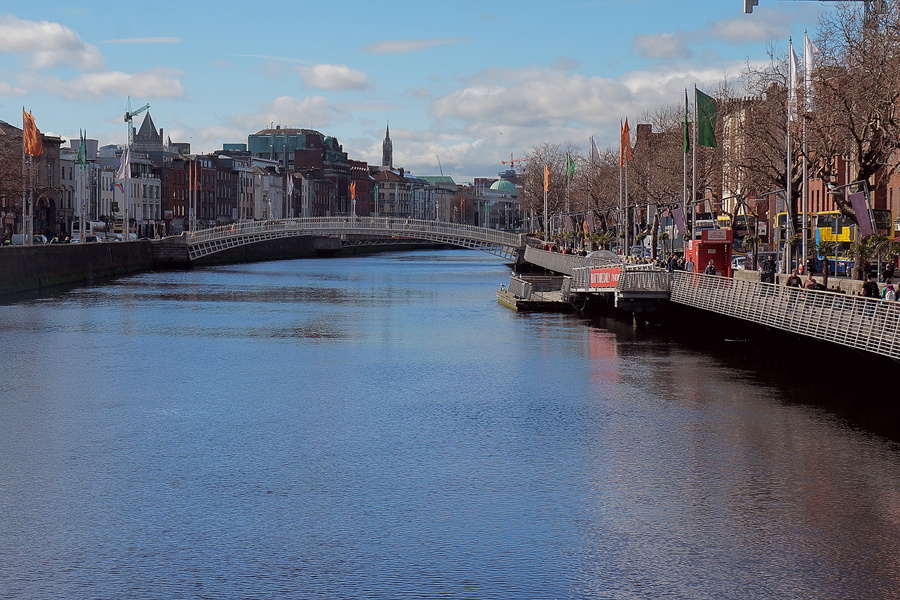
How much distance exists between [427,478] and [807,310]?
15247 millimetres

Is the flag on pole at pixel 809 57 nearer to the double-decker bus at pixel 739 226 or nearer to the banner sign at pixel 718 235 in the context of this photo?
the banner sign at pixel 718 235

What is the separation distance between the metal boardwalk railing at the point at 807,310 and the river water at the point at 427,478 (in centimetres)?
170

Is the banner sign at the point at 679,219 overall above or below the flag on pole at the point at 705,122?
below

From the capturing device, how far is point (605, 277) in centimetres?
5291

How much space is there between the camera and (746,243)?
63.7 m

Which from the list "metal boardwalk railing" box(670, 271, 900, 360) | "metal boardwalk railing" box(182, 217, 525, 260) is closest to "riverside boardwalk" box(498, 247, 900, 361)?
"metal boardwalk railing" box(670, 271, 900, 360)

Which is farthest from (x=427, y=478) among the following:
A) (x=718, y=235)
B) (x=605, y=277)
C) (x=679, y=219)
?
(x=679, y=219)

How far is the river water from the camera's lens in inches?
590

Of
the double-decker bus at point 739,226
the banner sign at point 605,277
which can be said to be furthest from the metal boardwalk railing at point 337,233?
the banner sign at point 605,277

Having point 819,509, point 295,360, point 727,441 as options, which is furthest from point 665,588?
point 295,360

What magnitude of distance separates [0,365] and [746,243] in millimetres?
38589

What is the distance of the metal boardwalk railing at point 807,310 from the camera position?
26734 millimetres

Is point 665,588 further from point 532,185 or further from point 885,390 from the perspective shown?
point 532,185

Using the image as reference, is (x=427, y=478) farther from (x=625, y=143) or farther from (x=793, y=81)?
(x=625, y=143)
